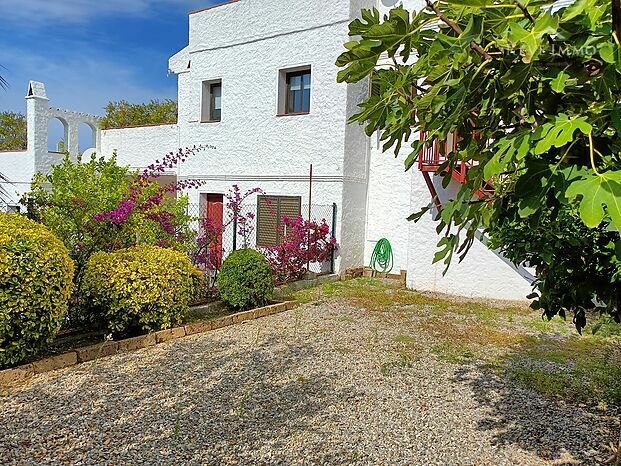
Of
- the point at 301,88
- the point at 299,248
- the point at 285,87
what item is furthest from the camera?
the point at 285,87

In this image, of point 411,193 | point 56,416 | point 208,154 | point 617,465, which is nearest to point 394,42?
point 617,465

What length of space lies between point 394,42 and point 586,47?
→ 23.4 inches

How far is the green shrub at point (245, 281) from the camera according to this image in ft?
27.1

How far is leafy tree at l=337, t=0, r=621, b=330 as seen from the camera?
1.42 meters

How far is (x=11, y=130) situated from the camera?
35688 mm

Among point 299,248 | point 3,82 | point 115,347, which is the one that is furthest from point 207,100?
point 3,82

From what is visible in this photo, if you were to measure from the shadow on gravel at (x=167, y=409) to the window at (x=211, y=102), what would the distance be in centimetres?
956

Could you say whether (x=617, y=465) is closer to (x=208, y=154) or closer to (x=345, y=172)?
(x=345, y=172)

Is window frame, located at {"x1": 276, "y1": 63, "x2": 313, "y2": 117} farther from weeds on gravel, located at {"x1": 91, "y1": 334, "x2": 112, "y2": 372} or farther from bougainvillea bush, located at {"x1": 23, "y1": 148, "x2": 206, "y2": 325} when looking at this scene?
weeds on gravel, located at {"x1": 91, "y1": 334, "x2": 112, "y2": 372}

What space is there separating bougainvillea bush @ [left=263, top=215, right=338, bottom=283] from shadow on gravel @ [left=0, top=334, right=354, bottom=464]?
4.88m

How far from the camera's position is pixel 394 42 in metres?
1.64

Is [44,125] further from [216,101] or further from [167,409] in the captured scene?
[167,409]

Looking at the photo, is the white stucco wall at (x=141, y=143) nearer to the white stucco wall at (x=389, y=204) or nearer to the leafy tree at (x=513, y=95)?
the white stucco wall at (x=389, y=204)

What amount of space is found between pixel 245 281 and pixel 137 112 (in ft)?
102
